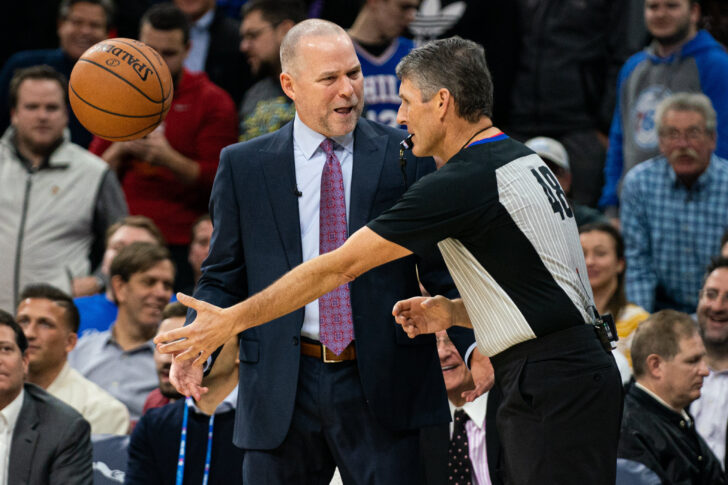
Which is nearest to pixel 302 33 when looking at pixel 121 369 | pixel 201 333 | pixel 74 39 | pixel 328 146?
pixel 328 146

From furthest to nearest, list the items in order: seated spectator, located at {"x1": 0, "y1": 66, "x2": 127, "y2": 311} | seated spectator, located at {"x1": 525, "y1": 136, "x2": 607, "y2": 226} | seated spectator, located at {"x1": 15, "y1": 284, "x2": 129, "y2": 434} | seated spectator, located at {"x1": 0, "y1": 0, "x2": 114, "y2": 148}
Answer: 1. seated spectator, located at {"x1": 0, "y1": 0, "x2": 114, "y2": 148}
2. seated spectator, located at {"x1": 0, "y1": 66, "x2": 127, "y2": 311}
3. seated spectator, located at {"x1": 525, "y1": 136, "x2": 607, "y2": 226}
4. seated spectator, located at {"x1": 15, "y1": 284, "x2": 129, "y2": 434}

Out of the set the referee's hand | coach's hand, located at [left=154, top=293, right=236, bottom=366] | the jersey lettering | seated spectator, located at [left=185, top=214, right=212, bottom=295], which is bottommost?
seated spectator, located at [left=185, top=214, right=212, bottom=295]

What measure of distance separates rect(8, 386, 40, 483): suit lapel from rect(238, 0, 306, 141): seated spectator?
9.53 ft

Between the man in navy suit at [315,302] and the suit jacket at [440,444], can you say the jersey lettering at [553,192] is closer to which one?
the man in navy suit at [315,302]

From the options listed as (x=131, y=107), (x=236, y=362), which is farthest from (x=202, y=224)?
(x=131, y=107)

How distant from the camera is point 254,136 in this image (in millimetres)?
7320

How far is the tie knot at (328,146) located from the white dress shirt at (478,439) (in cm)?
158

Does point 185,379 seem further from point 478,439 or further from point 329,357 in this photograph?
point 478,439

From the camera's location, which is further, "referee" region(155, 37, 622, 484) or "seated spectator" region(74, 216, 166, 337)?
"seated spectator" region(74, 216, 166, 337)

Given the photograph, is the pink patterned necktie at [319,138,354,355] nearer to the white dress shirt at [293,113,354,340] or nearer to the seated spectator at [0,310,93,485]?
the white dress shirt at [293,113,354,340]

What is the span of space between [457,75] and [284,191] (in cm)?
73

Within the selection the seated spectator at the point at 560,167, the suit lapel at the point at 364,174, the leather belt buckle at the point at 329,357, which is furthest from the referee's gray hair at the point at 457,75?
the seated spectator at the point at 560,167

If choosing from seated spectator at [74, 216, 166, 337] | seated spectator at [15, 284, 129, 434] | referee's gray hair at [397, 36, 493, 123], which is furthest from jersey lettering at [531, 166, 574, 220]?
seated spectator at [74, 216, 166, 337]

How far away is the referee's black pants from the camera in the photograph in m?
3.13
